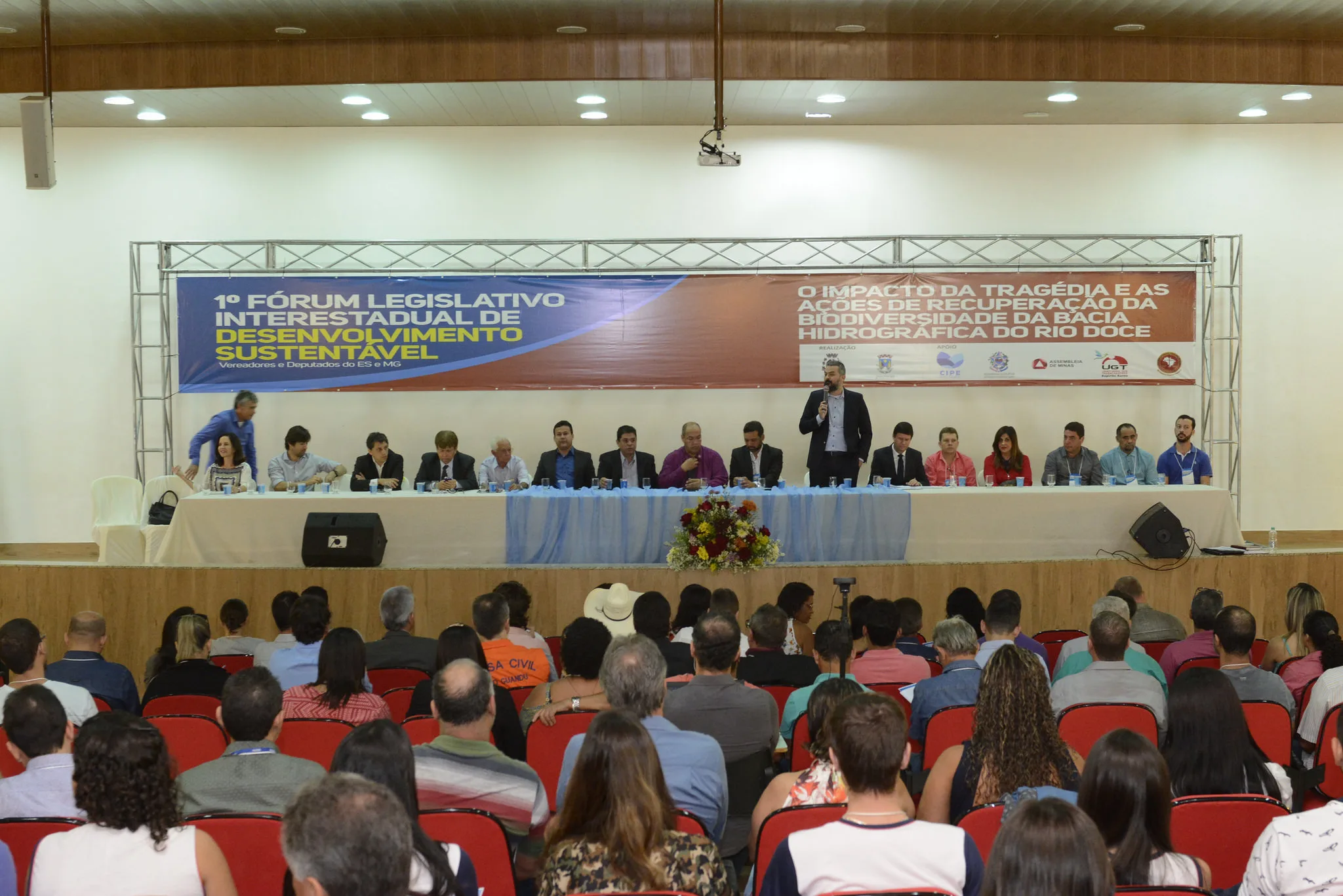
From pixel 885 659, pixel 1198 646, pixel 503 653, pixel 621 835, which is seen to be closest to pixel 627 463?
pixel 503 653

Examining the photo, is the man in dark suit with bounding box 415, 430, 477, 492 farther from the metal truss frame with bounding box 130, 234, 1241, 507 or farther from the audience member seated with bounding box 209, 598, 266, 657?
the audience member seated with bounding box 209, 598, 266, 657

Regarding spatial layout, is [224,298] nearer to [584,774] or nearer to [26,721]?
[26,721]

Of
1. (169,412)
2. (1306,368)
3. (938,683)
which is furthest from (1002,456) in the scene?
(169,412)

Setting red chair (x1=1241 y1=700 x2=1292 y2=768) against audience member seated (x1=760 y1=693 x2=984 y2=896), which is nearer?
audience member seated (x1=760 y1=693 x2=984 y2=896)

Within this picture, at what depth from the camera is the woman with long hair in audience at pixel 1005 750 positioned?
9.35 ft

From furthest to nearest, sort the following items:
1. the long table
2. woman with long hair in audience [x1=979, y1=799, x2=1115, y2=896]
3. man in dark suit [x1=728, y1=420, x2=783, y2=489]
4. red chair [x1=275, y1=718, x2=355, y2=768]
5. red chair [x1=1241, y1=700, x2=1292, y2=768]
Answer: man in dark suit [x1=728, y1=420, x2=783, y2=489]
the long table
red chair [x1=1241, y1=700, x2=1292, y2=768]
red chair [x1=275, y1=718, x2=355, y2=768]
woman with long hair in audience [x1=979, y1=799, x2=1115, y2=896]

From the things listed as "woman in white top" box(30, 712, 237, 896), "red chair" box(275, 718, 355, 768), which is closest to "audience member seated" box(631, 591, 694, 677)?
"red chair" box(275, 718, 355, 768)

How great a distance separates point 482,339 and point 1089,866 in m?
8.49

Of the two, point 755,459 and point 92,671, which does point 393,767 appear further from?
point 755,459

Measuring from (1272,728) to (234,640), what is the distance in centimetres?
407

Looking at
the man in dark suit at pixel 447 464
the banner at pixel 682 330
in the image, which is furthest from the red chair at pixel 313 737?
the banner at pixel 682 330

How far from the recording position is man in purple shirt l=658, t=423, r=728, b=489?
8922 mm

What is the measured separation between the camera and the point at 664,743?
299 cm

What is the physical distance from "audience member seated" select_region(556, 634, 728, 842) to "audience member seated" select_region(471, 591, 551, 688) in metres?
1.44
